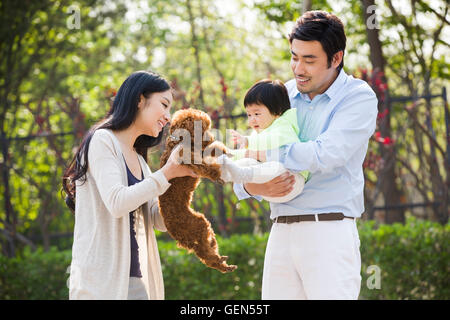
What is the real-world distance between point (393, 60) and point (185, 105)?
3675mm

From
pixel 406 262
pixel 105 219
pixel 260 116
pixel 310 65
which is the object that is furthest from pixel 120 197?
pixel 406 262

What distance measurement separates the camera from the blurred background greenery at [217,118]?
18.6 feet

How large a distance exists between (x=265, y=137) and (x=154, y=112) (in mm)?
533

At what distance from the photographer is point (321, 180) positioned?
2764 millimetres

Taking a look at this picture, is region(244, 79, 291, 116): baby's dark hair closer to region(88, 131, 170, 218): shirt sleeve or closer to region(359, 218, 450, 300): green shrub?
region(88, 131, 170, 218): shirt sleeve

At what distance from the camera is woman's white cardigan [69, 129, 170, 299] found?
2.61 m

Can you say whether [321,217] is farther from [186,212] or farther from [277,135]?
[186,212]

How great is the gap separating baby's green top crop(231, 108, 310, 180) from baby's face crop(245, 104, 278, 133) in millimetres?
35

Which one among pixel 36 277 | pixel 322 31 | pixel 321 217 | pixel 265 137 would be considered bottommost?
pixel 36 277

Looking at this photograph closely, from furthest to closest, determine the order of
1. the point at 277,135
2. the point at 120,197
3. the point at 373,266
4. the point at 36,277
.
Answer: the point at 36,277
the point at 373,266
the point at 277,135
the point at 120,197

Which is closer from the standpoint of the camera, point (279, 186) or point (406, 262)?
point (279, 186)

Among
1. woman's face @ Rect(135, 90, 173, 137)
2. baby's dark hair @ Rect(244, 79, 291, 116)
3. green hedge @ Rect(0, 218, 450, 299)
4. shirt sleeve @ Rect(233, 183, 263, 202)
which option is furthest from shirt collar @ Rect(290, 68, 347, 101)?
green hedge @ Rect(0, 218, 450, 299)
